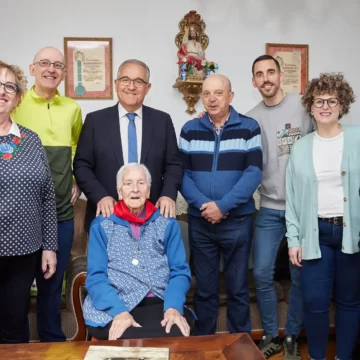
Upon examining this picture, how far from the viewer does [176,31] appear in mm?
3619

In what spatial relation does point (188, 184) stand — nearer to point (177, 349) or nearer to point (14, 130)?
point (14, 130)

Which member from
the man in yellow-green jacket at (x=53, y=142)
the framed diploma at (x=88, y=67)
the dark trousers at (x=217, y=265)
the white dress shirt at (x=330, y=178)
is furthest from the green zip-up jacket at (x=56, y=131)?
the framed diploma at (x=88, y=67)

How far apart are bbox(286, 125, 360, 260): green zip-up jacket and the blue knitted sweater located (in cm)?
58

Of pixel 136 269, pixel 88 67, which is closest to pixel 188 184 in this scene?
pixel 136 269

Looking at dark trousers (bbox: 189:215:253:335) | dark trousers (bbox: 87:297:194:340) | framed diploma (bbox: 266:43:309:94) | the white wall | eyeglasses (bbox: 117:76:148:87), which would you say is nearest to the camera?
dark trousers (bbox: 87:297:194:340)

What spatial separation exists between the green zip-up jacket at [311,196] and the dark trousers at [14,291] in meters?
1.20

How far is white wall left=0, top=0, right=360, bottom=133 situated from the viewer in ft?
11.4

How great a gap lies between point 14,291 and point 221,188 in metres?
1.07

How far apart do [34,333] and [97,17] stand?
92.1 inches

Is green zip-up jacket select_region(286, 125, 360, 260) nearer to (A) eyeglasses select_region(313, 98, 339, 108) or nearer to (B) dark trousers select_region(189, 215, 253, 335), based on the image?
(A) eyeglasses select_region(313, 98, 339, 108)

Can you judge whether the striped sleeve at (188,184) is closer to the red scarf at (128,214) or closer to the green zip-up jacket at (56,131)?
the red scarf at (128,214)

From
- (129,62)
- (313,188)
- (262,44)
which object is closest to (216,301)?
(313,188)

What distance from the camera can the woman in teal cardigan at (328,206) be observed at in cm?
204

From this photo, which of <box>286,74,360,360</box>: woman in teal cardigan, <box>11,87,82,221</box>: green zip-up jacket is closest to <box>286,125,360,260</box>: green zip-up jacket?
<box>286,74,360,360</box>: woman in teal cardigan
